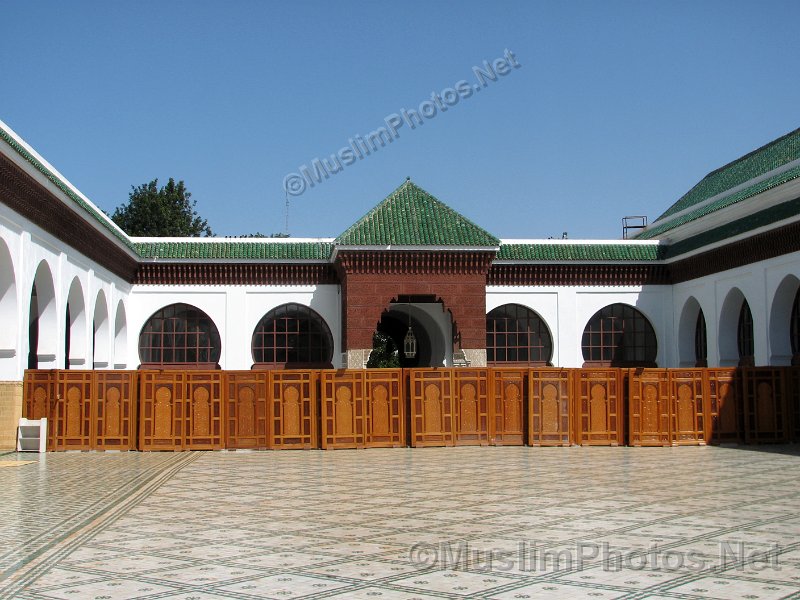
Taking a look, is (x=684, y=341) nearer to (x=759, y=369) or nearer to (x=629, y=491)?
(x=759, y=369)

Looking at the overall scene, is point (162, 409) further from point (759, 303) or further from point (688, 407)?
point (759, 303)

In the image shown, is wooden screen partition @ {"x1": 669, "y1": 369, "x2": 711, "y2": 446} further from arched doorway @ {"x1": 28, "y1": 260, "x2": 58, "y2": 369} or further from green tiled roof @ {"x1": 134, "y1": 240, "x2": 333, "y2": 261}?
arched doorway @ {"x1": 28, "y1": 260, "x2": 58, "y2": 369}

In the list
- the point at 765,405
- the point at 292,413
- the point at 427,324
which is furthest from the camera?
the point at 427,324

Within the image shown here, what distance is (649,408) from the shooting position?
15.4 m

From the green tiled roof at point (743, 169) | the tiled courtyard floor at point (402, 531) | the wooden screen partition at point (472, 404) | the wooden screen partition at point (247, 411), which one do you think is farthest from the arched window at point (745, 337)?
the wooden screen partition at point (247, 411)

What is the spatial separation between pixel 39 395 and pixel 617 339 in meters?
13.1

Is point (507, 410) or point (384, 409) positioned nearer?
point (384, 409)

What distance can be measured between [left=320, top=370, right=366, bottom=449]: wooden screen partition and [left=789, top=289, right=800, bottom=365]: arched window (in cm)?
811

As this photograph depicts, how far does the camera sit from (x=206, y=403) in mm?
14930

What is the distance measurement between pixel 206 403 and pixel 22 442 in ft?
8.97

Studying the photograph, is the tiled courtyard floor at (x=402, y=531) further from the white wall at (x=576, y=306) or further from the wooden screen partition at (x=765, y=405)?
the white wall at (x=576, y=306)

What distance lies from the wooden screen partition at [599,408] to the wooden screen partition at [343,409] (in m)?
3.47

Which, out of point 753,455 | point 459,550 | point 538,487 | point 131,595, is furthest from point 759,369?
point 131,595

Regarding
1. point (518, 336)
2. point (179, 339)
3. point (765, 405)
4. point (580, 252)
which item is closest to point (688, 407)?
point (765, 405)
